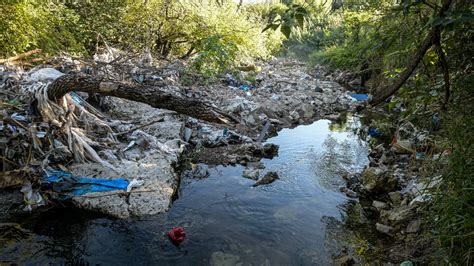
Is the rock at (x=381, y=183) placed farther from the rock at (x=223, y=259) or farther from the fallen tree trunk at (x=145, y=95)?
the fallen tree trunk at (x=145, y=95)

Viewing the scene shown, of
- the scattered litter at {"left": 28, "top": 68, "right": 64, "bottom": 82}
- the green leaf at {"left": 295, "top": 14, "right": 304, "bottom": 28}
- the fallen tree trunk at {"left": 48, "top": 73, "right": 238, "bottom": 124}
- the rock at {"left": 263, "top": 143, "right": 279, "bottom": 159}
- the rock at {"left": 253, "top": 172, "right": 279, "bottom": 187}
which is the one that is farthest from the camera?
the rock at {"left": 263, "top": 143, "right": 279, "bottom": 159}

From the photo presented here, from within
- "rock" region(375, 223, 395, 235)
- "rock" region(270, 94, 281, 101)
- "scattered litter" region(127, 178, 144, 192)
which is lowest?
"scattered litter" region(127, 178, 144, 192)

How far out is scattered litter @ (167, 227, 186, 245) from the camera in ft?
9.83

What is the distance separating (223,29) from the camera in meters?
9.40

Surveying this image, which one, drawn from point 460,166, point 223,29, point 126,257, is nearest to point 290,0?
point 460,166

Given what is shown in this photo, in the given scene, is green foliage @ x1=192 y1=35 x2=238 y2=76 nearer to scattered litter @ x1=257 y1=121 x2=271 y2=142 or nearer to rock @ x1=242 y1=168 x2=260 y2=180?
scattered litter @ x1=257 y1=121 x2=271 y2=142

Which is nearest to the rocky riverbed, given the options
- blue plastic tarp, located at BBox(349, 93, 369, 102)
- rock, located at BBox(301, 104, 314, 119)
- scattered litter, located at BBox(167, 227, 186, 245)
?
rock, located at BBox(301, 104, 314, 119)

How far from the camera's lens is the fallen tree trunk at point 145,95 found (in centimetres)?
244

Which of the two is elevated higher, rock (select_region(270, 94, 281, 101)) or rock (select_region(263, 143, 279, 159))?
rock (select_region(270, 94, 281, 101))

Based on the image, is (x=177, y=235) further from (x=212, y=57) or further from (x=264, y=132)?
(x=212, y=57)

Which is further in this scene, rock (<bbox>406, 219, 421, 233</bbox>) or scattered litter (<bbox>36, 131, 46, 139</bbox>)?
scattered litter (<bbox>36, 131, 46, 139</bbox>)

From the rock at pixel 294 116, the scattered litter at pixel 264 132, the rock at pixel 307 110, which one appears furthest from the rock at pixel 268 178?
the rock at pixel 307 110

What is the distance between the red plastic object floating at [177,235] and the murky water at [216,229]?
6 centimetres

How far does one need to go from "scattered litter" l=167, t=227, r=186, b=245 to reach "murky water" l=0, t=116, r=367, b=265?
55 mm
